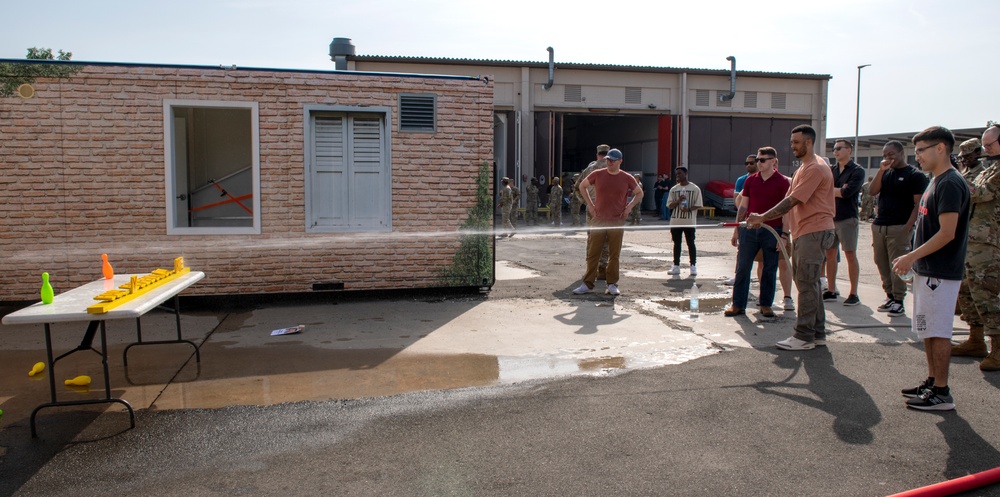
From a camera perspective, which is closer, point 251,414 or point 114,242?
point 251,414

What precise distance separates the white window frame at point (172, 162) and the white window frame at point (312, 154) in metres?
0.54

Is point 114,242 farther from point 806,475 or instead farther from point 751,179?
point 806,475

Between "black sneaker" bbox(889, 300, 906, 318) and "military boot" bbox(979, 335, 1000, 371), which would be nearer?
"military boot" bbox(979, 335, 1000, 371)

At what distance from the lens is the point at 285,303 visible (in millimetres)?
9008

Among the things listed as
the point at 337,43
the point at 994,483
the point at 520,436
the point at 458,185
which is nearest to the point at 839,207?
the point at 458,185

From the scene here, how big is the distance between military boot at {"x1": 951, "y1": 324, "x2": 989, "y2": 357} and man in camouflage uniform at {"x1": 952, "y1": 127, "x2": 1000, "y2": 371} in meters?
0.17

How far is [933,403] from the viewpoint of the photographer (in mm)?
4848

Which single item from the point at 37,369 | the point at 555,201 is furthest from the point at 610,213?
the point at 555,201

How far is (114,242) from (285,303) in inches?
78.6

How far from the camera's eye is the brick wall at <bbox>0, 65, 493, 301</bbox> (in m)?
8.27

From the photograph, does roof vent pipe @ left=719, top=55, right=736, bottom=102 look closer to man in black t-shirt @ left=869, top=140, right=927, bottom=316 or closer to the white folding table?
man in black t-shirt @ left=869, top=140, right=927, bottom=316

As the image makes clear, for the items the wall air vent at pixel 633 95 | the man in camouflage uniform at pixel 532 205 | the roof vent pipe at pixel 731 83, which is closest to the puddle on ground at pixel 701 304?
the man in camouflage uniform at pixel 532 205

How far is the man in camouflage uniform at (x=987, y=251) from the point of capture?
5723 mm

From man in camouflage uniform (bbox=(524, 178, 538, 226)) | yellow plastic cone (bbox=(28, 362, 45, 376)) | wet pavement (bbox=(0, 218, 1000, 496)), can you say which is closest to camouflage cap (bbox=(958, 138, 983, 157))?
wet pavement (bbox=(0, 218, 1000, 496))
